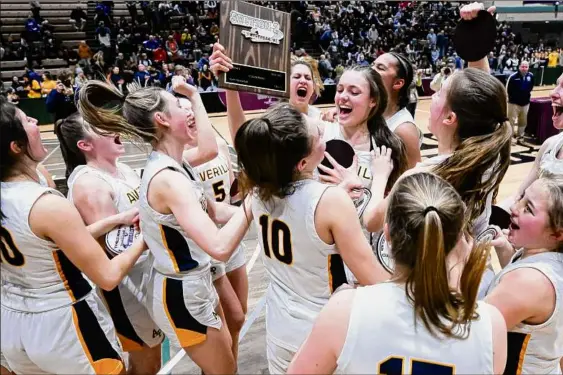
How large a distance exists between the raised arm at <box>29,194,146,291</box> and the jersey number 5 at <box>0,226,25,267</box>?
10 cm

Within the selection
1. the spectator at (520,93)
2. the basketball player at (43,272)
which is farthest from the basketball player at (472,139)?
the spectator at (520,93)

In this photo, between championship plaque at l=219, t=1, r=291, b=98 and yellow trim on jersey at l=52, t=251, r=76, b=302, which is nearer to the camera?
yellow trim on jersey at l=52, t=251, r=76, b=302

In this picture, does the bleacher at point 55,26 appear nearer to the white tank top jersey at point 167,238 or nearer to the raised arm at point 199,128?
the raised arm at point 199,128

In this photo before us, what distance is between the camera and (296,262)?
1.82m

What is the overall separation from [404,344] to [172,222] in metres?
1.17

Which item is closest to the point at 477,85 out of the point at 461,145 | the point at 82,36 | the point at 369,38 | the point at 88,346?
the point at 461,145

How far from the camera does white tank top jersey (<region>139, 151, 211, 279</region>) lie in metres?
2.10

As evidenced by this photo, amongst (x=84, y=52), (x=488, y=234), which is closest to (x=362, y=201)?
(x=488, y=234)

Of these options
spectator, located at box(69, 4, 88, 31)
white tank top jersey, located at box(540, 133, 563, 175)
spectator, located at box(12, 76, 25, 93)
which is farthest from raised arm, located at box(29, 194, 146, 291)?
spectator, located at box(69, 4, 88, 31)

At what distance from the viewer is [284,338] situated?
6.17 feet

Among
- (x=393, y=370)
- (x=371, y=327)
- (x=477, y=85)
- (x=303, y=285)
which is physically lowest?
(x=303, y=285)

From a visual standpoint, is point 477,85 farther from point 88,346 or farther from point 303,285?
point 88,346

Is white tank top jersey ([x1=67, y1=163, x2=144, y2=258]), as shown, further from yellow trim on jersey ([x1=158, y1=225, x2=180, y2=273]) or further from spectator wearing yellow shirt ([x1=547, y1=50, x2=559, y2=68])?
spectator wearing yellow shirt ([x1=547, y1=50, x2=559, y2=68])

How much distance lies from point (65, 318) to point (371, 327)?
1.22 m
